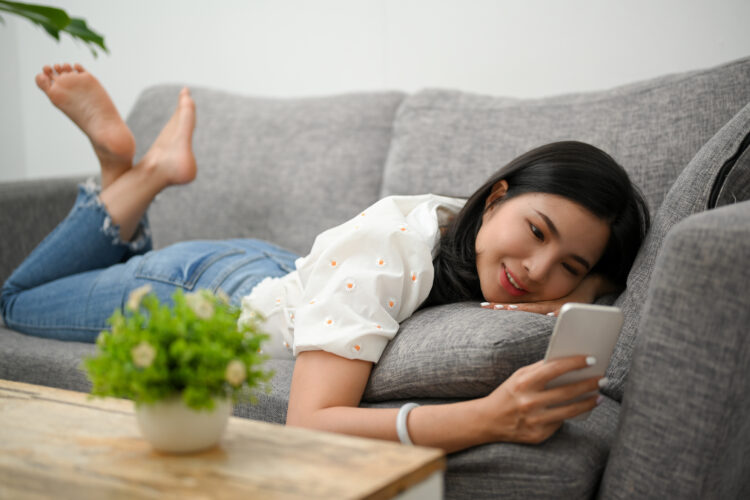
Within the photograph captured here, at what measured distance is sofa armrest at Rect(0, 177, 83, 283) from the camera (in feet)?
6.05

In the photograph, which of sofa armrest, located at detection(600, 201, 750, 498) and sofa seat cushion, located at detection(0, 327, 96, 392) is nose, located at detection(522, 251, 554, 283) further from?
sofa seat cushion, located at detection(0, 327, 96, 392)

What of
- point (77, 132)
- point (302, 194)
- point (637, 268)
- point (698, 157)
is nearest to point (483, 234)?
point (637, 268)

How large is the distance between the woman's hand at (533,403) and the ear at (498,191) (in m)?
0.44

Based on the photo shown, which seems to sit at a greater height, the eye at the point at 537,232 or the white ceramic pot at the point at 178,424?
the eye at the point at 537,232

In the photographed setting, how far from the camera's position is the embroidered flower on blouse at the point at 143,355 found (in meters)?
0.61

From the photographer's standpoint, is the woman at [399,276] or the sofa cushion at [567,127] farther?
the sofa cushion at [567,127]

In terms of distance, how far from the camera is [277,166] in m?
1.88

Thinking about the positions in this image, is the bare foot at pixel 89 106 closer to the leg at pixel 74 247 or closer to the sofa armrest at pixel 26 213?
the leg at pixel 74 247

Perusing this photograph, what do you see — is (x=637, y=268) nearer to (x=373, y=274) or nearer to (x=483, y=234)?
(x=483, y=234)

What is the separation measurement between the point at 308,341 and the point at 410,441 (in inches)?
7.5

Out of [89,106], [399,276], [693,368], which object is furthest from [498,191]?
[89,106]

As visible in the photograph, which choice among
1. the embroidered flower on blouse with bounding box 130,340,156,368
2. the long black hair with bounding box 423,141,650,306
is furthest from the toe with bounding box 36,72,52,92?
the embroidered flower on blouse with bounding box 130,340,156,368

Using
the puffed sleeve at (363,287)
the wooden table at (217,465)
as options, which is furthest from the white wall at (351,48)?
the wooden table at (217,465)

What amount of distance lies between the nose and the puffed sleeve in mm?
152
